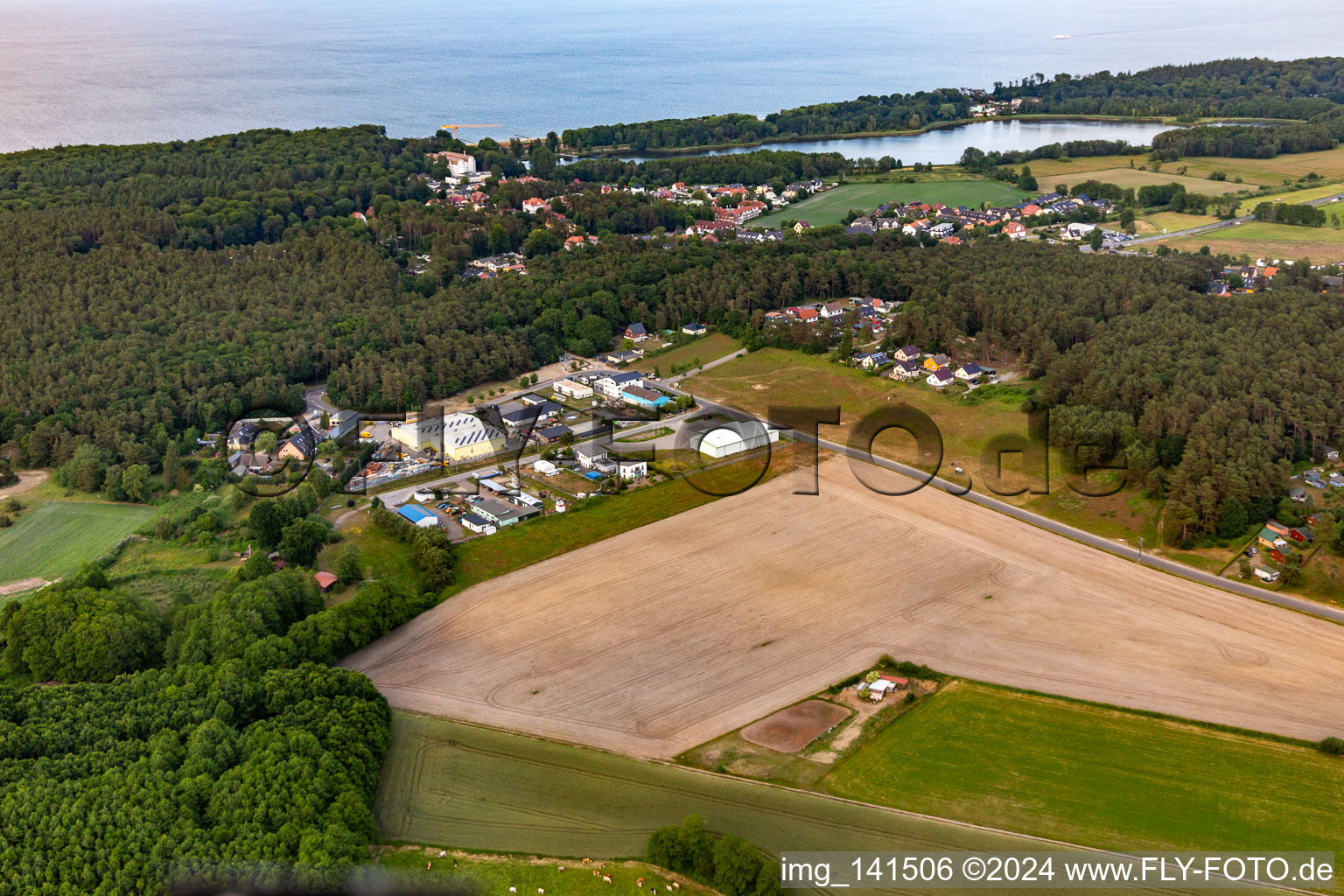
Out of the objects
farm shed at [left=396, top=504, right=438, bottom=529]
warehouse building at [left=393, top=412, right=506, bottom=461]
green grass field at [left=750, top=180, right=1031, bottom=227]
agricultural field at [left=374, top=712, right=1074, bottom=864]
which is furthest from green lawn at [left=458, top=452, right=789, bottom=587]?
green grass field at [left=750, top=180, right=1031, bottom=227]

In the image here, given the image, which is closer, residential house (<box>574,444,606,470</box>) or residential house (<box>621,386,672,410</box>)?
residential house (<box>574,444,606,470</box>)

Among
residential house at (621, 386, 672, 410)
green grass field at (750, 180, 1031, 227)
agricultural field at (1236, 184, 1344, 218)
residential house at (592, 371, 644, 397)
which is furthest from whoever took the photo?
green grass field at (750, 180, 1031, 227)

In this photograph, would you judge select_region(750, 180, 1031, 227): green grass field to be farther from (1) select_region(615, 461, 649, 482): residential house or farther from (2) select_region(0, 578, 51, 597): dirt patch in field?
(2) select_region(0, 578, 51, 597): dirt patch in field

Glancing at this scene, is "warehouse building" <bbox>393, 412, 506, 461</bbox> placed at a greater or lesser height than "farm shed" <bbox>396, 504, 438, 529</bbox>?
greater

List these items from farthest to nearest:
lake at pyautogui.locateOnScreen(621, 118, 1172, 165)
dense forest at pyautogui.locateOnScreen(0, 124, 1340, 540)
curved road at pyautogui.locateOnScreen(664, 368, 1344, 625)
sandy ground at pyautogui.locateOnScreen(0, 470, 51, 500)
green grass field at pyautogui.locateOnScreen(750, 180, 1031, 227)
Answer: lake at pyautogui.locateOnScreen(621, 118, 1172, 165) → green grass field at pyautogui.locateOnScreen(750, 180, 1031, 227) → dense forest at pyautogui.locateOnScreen(0, 124, 1340, 540) → sandy ground at pyautogui.locateOnScreen(0, 470, 51, 500) → curved road at pyautogui.locateOnScreen(664, 368, 1344, 625)

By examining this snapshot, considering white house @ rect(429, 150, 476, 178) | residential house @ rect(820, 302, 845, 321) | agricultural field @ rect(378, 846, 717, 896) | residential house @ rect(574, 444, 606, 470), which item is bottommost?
agricultural field @ rect(378, 846, 717, 896)

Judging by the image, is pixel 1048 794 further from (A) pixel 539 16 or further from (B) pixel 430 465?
(A) pixel 539 16
